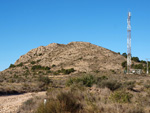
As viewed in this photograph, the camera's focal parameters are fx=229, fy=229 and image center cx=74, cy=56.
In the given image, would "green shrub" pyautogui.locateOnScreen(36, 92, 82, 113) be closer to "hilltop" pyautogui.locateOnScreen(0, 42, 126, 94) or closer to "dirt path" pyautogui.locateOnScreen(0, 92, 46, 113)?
"dirt path" pyautogui.locateOnScreen(0, 92, 46, 113)

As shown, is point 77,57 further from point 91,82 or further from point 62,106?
point 62,106

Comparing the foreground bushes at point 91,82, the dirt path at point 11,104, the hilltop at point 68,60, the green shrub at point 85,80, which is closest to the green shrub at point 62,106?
the dirt path at point 11,104

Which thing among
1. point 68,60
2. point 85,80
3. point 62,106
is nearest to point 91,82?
point 85,80

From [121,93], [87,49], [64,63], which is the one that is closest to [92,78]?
[121,93]

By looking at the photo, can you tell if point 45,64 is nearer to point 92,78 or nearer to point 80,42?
point 80,42

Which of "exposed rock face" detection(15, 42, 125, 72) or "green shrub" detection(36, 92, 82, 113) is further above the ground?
"exposed rock face" detection(15, 42, 125, 72)

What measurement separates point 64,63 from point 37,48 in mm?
31509

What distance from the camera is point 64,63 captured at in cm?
8538

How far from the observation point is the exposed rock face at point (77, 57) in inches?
3184

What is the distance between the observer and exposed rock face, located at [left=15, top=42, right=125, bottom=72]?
265ft

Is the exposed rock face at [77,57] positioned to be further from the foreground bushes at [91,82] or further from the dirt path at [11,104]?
the dirt path at [11,104]

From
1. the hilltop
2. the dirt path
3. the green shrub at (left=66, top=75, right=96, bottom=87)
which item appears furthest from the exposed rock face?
the dirt path

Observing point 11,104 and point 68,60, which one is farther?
point 68,60

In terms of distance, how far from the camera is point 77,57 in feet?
297
